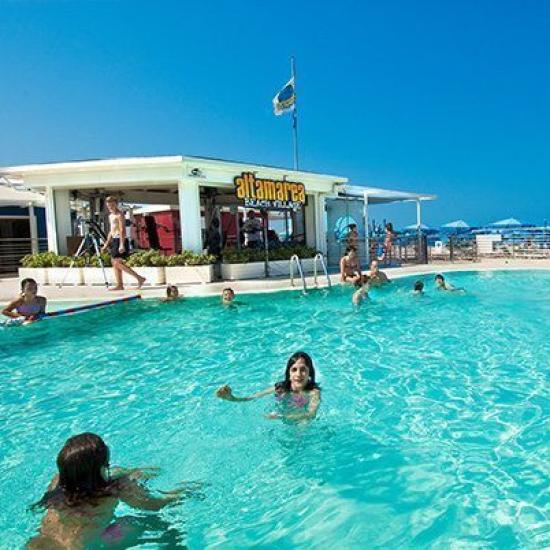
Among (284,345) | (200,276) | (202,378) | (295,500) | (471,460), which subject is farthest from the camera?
(200,276)

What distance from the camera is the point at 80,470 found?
242 cm

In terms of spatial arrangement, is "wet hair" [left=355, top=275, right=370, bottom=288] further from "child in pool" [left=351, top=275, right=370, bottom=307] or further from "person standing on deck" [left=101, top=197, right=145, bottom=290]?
"person standing on deck" [left=101, top=197, right=145, bottom=290]

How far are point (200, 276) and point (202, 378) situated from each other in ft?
26.5

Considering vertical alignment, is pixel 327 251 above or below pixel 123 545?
above

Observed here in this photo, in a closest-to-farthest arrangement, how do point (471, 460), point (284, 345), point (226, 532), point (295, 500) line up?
1. point (226, 532)
2. point (295, 500)
3. point (471, 460)
4. point (284, 345)

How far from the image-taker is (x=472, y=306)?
10938 millimetres

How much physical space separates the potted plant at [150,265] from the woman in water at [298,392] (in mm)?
9852

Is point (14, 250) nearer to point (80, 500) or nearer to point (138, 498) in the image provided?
point (138, 498)

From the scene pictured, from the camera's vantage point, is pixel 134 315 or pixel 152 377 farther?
pixel 134 315

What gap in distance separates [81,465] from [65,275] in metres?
13.4

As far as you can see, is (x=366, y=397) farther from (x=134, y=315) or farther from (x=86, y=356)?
(x=134, y=315)

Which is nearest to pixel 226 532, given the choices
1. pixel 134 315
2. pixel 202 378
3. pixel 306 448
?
pixel 306 448

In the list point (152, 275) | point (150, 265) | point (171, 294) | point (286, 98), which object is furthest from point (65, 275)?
point (286, 98)

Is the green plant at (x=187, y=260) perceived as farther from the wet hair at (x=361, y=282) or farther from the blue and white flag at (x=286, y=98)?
the blue and white flag at (x=286, y=98)
